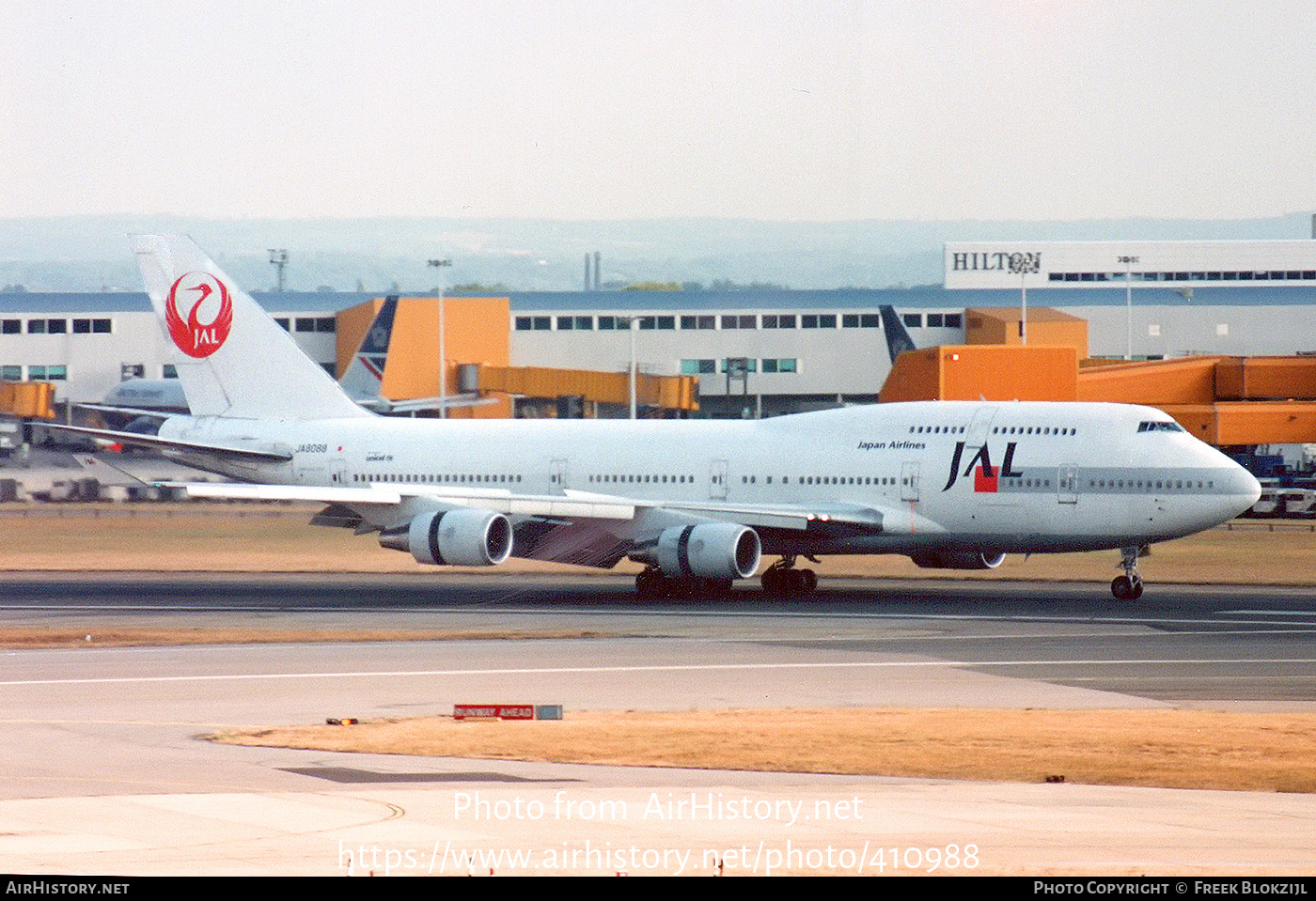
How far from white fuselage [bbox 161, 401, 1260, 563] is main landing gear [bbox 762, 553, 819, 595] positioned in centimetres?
101

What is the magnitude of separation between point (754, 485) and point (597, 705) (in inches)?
830

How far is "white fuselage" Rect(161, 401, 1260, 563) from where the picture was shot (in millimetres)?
43969

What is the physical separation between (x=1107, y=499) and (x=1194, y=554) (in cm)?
1653

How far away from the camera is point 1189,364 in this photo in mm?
72062

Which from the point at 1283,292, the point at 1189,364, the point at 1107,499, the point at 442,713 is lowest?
the point at 442,713

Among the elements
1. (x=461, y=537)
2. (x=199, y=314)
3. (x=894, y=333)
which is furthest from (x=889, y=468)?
(x=894, y=333)

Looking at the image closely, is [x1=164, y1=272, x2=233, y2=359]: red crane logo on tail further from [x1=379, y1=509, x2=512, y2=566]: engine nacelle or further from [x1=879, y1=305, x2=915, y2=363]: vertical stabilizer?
[x1=879, y1=305, x2=915, y2=363]: vertical stabilizer

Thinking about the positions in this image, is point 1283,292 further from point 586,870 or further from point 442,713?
point 586,870

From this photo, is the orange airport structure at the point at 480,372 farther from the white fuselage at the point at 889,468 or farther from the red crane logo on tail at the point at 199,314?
the white fuselage at the point at 889,468

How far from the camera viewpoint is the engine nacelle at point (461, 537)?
45.2 meters

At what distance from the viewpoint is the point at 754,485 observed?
47500 mm

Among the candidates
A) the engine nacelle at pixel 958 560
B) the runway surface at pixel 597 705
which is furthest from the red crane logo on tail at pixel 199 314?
the engine nacelle at pixel 958 560

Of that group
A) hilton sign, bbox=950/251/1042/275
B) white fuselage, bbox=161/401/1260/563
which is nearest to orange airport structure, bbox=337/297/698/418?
white fuselage, bbox=161/401/1260/563

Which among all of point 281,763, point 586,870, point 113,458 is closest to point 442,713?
point 281,763
